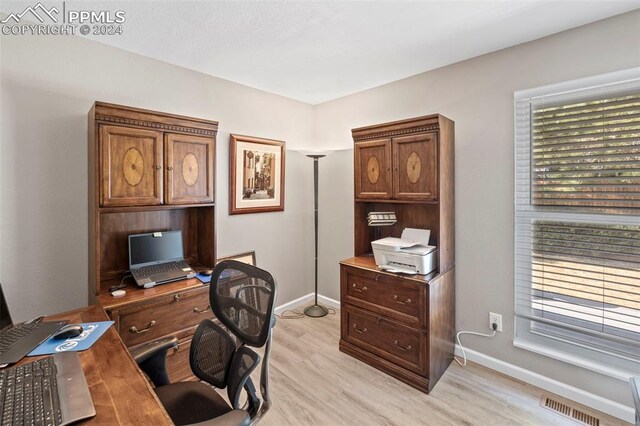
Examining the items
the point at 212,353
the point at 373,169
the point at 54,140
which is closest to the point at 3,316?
the point at 212,353

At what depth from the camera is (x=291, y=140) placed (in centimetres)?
360

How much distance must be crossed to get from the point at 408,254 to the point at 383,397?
3.43ft

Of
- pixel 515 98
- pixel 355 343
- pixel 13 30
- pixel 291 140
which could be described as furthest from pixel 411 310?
pixel 13 30

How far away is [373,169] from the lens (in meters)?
2.77

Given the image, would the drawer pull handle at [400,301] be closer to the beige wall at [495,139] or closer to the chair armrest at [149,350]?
the beige wall at [495,139]

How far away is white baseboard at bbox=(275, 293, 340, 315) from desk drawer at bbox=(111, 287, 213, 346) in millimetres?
1344

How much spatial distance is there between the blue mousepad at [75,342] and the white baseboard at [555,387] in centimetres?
264

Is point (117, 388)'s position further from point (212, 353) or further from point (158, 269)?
point (158, 269)

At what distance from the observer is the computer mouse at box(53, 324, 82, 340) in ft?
4.56

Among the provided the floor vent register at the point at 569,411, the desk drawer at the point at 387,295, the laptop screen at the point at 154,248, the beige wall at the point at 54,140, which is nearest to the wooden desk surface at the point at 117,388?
the laptop screen at the point at 154,248

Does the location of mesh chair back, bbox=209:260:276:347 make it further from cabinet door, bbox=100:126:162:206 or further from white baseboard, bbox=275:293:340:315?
white baseboard, bbox=275:293:340:315

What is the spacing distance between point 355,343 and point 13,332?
223cm

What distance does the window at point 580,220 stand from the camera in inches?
76.0

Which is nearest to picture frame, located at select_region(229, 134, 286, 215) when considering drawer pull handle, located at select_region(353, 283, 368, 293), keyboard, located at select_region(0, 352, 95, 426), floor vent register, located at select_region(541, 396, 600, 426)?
drawer pull handle, located at select_region(353, 283, 368, 293)
